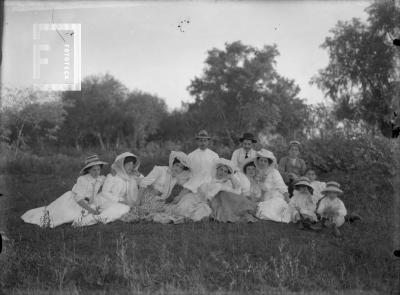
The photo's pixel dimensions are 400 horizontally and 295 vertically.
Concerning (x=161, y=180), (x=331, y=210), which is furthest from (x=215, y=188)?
(x=331, y=210)

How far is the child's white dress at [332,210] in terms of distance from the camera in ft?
24.4

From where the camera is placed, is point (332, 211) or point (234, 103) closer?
point (332, 211)

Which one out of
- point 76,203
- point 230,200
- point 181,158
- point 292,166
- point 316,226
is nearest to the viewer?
point 316,226

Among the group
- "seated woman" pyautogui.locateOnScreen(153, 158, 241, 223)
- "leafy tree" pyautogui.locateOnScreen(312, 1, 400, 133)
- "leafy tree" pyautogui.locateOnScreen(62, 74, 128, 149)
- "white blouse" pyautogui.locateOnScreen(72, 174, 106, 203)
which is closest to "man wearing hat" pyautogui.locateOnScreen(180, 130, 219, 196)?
"seated woman" pyautogui.locateOnScreen(153, 158, 241, 223)

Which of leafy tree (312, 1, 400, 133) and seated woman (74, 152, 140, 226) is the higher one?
leafy tree (312, 1, 400, 133)

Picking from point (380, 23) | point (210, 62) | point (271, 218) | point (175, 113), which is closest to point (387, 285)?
point (271, 218)

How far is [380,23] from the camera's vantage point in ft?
64.0

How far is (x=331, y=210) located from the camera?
7.50 meters

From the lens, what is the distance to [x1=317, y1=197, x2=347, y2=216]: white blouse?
754 centimetres

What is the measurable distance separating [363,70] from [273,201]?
15096 mm

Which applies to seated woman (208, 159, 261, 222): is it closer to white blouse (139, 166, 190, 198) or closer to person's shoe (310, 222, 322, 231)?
white blouse (139, 166, 190, 198)

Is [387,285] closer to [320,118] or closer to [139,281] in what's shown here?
[139,281]

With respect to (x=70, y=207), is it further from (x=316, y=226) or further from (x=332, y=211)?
(x=332, y=211)

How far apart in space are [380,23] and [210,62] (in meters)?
10.1
